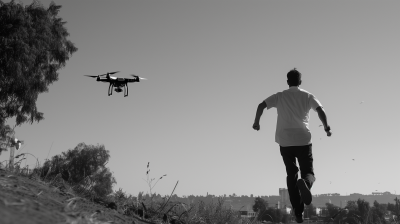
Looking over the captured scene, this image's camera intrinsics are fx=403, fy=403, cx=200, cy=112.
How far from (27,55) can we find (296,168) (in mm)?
16493

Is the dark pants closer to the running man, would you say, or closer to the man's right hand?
the running man

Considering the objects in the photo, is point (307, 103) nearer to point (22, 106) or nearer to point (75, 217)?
point (75, 217)

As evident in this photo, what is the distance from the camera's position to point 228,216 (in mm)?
4996

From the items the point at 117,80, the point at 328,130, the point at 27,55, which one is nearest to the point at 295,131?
the point at 328,130

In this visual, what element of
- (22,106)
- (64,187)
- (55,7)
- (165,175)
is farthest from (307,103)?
(55,7)

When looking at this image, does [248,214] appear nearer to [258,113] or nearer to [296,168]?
[296,168]

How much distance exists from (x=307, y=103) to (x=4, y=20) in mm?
17701

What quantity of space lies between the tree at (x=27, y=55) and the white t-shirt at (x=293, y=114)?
15570 millimetres

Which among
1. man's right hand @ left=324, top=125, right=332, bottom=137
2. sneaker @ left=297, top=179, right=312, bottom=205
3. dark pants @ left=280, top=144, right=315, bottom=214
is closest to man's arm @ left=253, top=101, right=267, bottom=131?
dark pants @ left=280, top=144, right=315, bottom=214

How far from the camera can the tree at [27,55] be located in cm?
1841

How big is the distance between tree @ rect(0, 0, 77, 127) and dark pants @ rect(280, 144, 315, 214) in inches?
626

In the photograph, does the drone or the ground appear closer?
the ground

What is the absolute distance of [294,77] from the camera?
5867 millimetres

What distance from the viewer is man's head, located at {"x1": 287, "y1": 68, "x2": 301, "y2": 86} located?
5.87m
